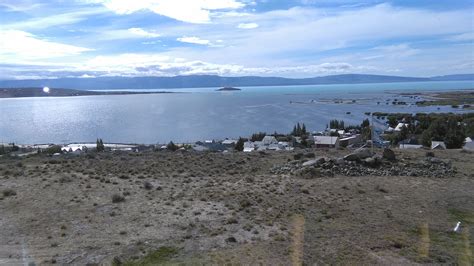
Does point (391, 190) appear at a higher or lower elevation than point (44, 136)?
higher

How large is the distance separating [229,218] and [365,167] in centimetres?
882

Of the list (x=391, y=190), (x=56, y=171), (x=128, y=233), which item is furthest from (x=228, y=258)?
(x=56, y=171)

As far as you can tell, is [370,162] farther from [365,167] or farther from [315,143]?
[315,143]

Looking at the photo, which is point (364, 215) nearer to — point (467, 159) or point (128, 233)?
point (128, 233)

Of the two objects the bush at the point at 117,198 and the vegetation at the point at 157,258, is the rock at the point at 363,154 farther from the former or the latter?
the vegetation at the point at 157,258

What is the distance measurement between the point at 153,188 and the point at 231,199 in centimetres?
333

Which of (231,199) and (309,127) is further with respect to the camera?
(309,127)

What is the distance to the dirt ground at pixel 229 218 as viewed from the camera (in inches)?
336

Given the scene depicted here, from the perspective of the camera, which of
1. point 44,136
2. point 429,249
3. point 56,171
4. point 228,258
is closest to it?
point 228,258

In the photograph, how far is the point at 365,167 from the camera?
1762 centimetres

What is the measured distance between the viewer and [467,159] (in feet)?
68.5

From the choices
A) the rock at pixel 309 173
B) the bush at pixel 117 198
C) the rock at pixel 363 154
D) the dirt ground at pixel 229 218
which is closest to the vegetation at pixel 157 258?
the dirt ground at pixel 229 218

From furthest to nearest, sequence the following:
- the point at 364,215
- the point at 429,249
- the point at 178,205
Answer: the point at 178,205 → the point at 364,215 → the point at 429,249

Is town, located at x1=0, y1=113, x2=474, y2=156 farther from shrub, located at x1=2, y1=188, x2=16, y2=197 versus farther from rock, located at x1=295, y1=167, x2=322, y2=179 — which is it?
shrub, located at x1=2, y1=188, x2=16, y2=197
